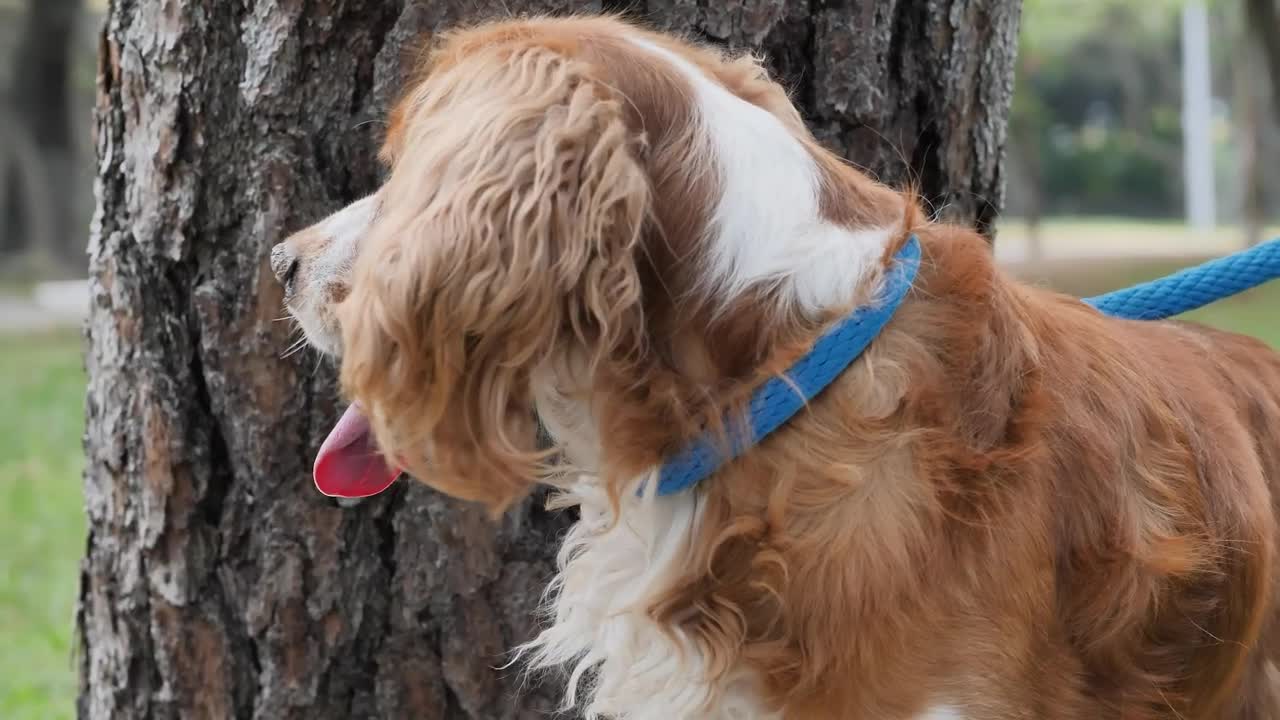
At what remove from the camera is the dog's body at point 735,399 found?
226cm

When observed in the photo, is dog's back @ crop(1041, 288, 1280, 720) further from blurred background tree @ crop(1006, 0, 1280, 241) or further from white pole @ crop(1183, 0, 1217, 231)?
white pole @ crop(1183, 0, 1217, 231)

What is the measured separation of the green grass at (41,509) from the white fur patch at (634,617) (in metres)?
1.18

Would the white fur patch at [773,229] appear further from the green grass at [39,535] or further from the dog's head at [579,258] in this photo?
the green grass at [39,535]

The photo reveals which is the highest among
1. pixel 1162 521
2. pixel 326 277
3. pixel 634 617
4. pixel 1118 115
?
pixel 326 277

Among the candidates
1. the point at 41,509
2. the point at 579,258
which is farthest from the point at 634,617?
the point at 41,509

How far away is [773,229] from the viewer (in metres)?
2.37

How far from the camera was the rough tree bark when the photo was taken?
312cm

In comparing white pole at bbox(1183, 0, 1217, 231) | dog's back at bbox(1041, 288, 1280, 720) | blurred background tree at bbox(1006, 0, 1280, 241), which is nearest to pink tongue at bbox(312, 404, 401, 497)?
dog's back at bbox(1041, 288, 1280, 720)

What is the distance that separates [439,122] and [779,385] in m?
0.71

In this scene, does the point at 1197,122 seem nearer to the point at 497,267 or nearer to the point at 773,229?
the point at 773,229

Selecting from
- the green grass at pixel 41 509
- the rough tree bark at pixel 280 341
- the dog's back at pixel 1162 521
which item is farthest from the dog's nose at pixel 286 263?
the green grass at pixel 41 509

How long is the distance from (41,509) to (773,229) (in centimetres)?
664

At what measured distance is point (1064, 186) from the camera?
4900cm

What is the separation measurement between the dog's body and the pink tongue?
296 millimetres
